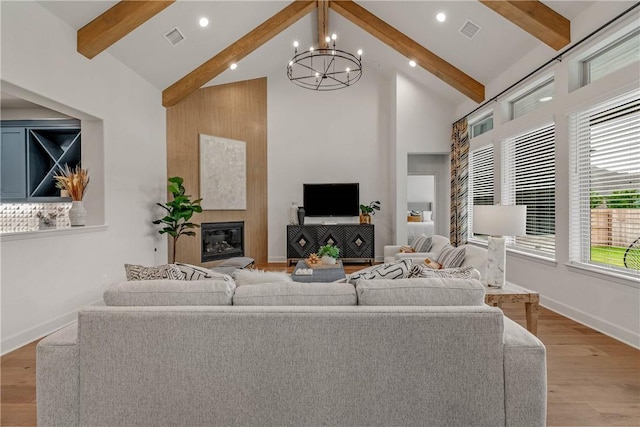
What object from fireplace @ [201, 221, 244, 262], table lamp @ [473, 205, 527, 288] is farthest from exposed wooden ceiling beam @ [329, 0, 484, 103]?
fireplace @ [201, 221, 244, 262]

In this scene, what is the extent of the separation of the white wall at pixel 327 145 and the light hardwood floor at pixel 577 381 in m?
4.83

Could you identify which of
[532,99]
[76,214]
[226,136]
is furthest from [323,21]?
[76,214]

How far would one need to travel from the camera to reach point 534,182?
4711 mm

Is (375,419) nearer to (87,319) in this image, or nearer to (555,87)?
(87,319)

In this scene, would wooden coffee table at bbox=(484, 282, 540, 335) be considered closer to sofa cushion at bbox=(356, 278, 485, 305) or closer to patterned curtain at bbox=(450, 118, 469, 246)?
sofa cushion at bbox=(356, 278, 485, 305)

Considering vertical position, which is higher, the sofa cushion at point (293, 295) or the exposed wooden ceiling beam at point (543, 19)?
the exposed wooden ceiling beam at point (543, 19)

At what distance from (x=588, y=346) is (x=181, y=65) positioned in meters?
6.41

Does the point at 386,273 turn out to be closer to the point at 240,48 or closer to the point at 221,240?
the point at 240,48


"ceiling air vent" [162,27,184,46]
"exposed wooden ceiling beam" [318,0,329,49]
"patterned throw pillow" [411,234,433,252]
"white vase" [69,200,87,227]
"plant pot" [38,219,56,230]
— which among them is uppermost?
"exposed wooden ceiling beam" [318,0,329,49]

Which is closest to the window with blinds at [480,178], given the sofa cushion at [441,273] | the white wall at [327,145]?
the white wall at [327,145]

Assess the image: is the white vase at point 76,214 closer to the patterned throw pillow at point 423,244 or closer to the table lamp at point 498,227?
the table lamp at point 498,227

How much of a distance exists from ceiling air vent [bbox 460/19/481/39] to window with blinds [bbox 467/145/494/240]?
1.89m

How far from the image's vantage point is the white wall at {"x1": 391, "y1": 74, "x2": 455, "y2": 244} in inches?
283

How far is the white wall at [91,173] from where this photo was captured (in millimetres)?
3166
